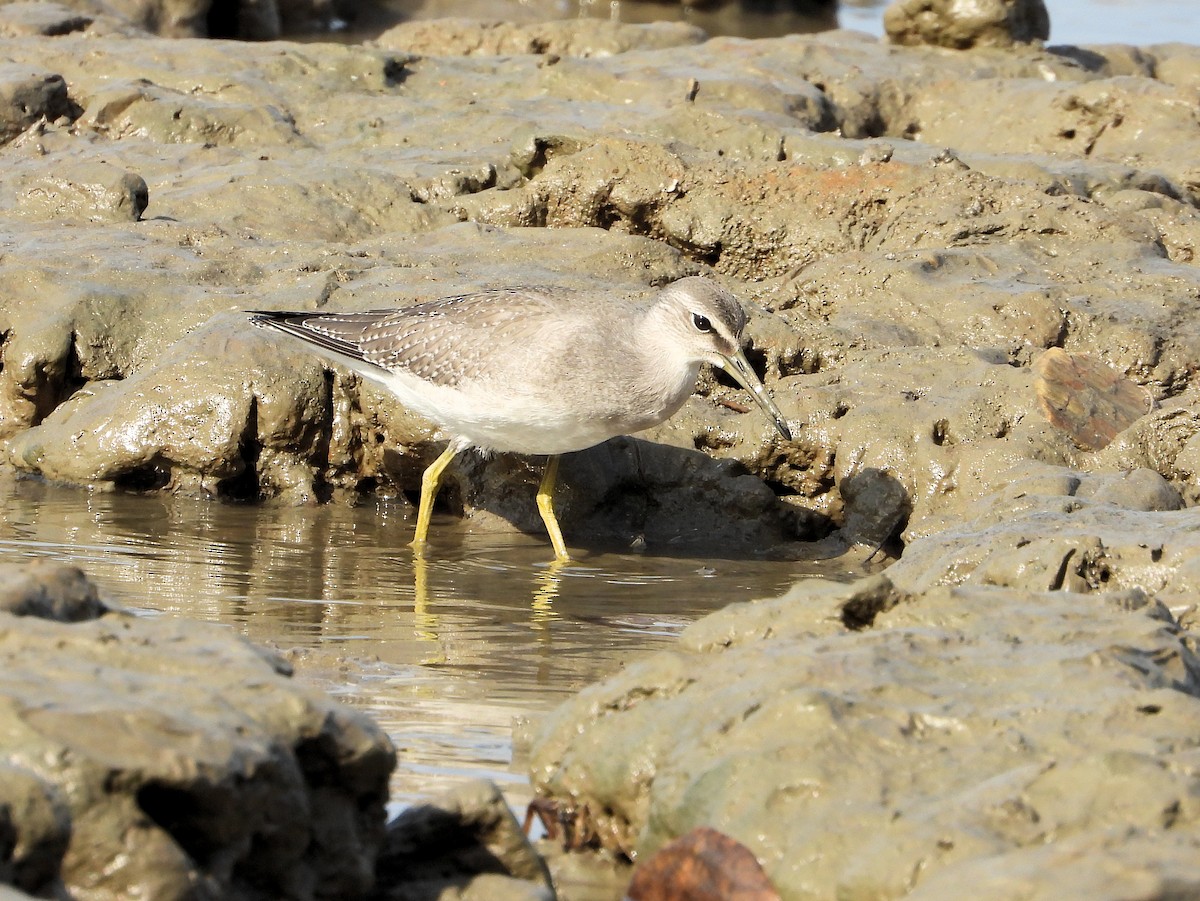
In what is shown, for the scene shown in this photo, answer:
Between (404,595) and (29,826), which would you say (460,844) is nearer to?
(29,826)

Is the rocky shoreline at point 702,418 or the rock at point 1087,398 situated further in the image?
the rock at point 1087,398

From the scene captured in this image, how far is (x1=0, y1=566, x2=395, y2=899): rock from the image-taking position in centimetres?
298

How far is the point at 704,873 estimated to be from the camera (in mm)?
3688

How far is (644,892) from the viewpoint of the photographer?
382cm

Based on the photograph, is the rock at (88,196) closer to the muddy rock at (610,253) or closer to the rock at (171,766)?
the muddy rock at (610,253)

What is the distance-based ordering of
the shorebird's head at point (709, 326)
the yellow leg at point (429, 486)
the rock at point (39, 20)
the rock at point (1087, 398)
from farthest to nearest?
the rock at point (39, 20) → the yellow leg at point (429, 486) → the rock at point (1087, 398) → the shorebird's head at point (709, 326)

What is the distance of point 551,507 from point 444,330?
3.32 feet

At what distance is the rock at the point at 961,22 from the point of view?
48.4 feet

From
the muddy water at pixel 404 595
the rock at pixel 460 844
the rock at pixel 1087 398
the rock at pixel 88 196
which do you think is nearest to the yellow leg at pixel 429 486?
the muddy water at pixel 404 595

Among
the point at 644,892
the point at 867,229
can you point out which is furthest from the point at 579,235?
the point at 644,892

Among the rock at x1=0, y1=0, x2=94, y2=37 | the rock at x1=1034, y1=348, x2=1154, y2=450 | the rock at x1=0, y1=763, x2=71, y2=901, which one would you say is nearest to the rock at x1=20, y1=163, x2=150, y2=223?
the rock at x1=0, y1=0, x2=94, y2=37

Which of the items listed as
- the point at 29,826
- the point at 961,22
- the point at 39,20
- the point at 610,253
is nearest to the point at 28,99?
the point at 39,20

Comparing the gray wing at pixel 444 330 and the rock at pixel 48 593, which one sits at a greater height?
the rock at pixel 48 593

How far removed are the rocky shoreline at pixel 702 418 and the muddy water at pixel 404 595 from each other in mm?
305
